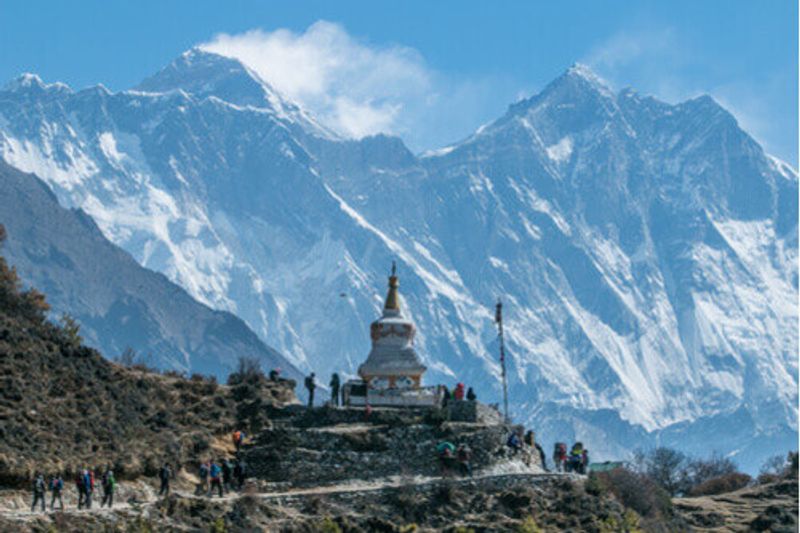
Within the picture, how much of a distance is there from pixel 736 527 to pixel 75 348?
3717cm

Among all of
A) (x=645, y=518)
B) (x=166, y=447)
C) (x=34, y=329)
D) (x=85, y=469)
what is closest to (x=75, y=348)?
(x=34, y=329)

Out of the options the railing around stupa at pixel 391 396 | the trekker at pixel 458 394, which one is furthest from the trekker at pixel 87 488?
the trekker at pixel 458 394

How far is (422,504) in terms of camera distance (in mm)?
77688

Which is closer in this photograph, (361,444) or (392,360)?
(361,444)

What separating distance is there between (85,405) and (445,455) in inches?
634

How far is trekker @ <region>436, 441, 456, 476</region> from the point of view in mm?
81088

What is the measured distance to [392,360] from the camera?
313 ft

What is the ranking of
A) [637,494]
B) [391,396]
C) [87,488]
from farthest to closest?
[637,494] < [391,396] < [87,488]

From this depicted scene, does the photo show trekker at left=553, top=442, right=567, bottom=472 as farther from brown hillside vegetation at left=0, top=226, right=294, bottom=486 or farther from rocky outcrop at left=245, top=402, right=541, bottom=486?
brown hillside vegetation at left=0, top=226, right=294, bottom=486

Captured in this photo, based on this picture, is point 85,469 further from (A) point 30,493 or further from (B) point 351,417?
(B) point 351,417

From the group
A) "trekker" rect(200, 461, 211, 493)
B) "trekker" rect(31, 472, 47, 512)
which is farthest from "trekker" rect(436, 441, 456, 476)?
"trekker" rect(31, 472, 47, 512)

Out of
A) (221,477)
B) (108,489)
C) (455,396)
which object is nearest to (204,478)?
(221,477)

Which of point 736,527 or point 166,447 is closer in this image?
point 166,447

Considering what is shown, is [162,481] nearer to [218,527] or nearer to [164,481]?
[164,481]
